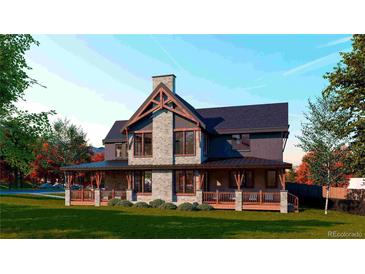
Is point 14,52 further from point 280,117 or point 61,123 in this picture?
point 61,123

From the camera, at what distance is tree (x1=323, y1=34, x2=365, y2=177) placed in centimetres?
2047

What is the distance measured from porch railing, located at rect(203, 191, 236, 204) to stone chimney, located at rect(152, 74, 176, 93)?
30.5 ft

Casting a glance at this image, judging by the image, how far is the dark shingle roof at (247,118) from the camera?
1028 inches

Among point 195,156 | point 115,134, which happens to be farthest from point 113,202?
point 115,134

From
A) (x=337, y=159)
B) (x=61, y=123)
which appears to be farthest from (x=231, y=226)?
(x=61, y=123)

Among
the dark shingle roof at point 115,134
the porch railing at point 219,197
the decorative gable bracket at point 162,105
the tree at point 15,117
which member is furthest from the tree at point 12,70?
the dark shingle roof at point 115,134

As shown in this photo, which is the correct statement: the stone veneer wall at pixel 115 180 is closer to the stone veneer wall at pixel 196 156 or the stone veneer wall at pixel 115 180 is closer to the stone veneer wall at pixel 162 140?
the stone veneer wall at pixel 162 140

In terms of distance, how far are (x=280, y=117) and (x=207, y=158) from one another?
Answer: 284 inches

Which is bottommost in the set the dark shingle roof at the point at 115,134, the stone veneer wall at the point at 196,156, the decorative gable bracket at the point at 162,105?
the stone veneer wall at the point at 196,156

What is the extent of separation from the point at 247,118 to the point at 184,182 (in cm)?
823

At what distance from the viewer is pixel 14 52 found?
15.2 metres

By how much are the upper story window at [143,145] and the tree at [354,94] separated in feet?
48.9

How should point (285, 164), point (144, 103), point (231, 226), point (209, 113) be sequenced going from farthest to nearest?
1. point (209, 113)
2. point (144, 103)
3. point (285, 164)
4. point (231, 226)

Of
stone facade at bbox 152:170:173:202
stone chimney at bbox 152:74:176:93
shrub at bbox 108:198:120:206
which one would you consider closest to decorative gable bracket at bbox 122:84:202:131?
stone chimney at bbox 152:74:176:93
